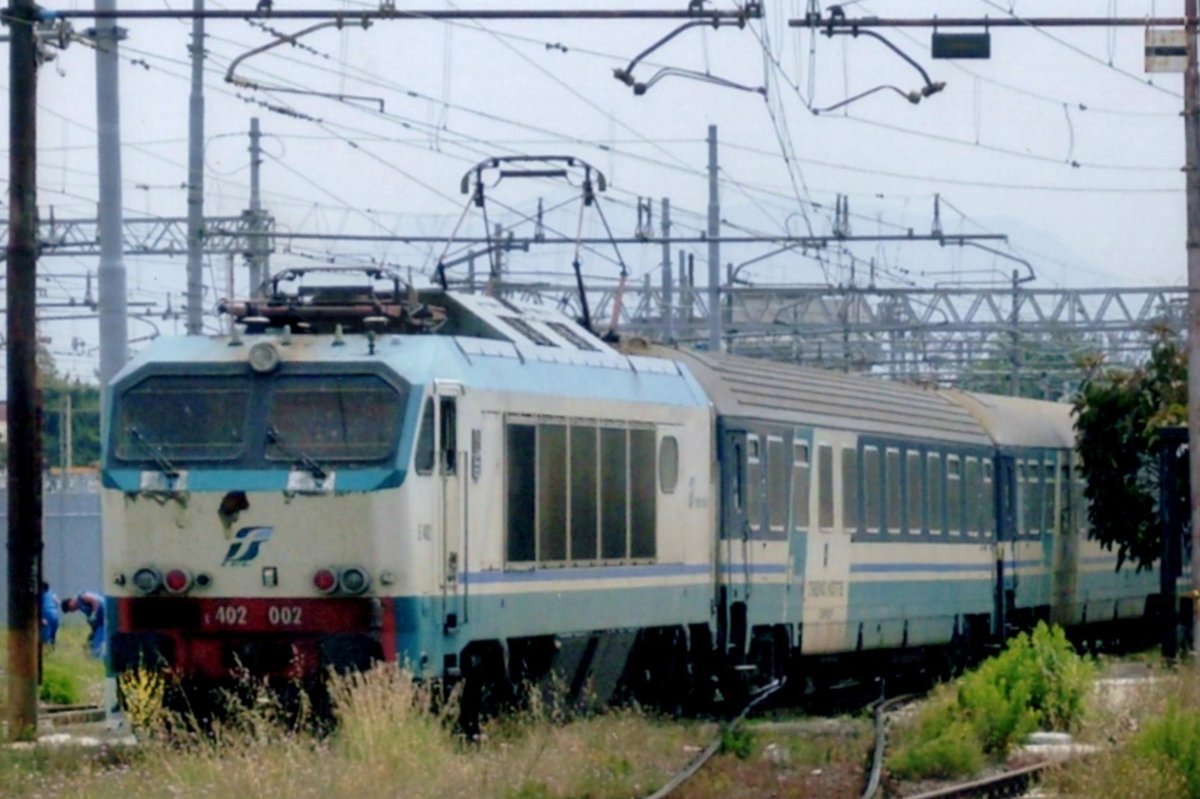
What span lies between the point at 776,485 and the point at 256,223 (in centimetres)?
1416

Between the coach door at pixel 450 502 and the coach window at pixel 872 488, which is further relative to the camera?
the coach window at pixel 872 488

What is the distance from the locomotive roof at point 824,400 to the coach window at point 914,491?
0.27 metres

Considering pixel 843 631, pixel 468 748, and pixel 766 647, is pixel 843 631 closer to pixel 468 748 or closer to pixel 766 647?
pixel 766 647

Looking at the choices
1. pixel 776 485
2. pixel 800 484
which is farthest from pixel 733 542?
pixel 800 484

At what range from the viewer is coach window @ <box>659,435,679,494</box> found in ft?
62.7

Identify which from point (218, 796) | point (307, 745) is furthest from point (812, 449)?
point (218, 796)

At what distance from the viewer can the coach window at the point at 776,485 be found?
2178 centimetres

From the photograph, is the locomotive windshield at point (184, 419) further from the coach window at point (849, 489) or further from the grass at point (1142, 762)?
the coach window at point (849, 489)

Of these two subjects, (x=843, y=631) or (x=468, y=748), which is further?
(x=843, y=631)

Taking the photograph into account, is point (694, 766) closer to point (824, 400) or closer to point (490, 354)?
point (490, 354)

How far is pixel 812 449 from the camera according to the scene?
2294 cm

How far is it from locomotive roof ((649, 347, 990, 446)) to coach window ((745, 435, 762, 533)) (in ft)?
0.98

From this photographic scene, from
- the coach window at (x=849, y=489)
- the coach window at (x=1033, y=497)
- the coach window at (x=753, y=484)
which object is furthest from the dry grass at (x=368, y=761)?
the coach window at (x=1033, y=497)

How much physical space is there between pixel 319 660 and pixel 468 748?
1123 mm
